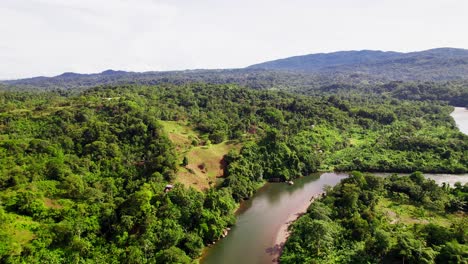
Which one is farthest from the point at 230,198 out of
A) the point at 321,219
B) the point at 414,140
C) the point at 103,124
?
the point at 414,140

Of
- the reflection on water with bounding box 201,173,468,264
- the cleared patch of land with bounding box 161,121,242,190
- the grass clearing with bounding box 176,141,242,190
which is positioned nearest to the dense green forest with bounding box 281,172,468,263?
the reflection on water with bounding box 201,173,468,264

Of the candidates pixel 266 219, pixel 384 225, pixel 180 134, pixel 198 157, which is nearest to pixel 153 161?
pixel 198 157

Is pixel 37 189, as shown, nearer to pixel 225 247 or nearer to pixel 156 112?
pixel 225 247

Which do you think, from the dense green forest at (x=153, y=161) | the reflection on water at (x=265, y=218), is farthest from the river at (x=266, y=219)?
the dense green forest at (x=153, y=161)

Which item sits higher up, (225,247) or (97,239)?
(97,239)

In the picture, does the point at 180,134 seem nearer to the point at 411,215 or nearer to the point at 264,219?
the point at 264,219

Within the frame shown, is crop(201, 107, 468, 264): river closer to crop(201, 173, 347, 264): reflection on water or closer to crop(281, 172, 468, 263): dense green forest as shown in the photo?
crop(201, 173, 347, 264): reflection on water

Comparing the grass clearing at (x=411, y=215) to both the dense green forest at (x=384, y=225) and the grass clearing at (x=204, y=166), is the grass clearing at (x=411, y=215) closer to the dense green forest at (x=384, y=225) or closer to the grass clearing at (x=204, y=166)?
the dense green forest at (x=384, y=225)
